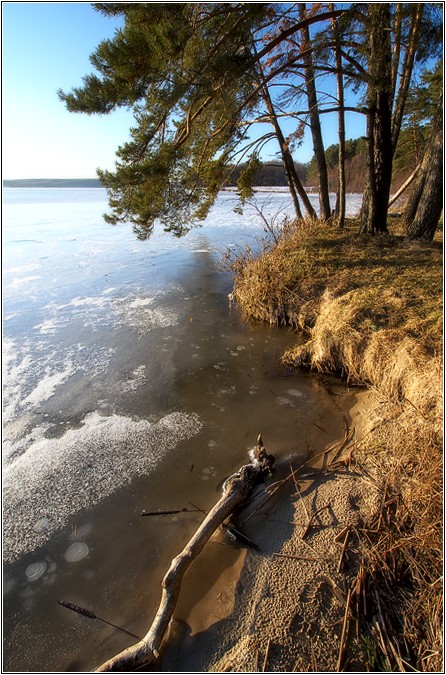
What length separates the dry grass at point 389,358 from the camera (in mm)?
2072

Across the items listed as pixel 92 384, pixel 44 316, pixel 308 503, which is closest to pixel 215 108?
pixel 92 384

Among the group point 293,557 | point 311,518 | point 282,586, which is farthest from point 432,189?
point 282,586

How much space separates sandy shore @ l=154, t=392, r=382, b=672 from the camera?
6.66 feet

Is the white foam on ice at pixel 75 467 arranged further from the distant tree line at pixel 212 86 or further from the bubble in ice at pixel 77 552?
the distant tree line at pixel 212 86

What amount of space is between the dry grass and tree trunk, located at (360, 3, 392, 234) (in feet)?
2.23

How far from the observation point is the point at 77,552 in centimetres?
283

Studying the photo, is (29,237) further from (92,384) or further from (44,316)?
(92,384)

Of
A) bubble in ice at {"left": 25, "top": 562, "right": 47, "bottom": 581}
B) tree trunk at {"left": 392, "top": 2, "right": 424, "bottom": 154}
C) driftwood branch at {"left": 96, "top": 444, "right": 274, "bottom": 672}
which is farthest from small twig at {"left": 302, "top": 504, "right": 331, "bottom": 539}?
tree trunk at {"left": 392, "top": 2, "right": 424, "bottom": 154}

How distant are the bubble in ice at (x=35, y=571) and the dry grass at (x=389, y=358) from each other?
2.42m

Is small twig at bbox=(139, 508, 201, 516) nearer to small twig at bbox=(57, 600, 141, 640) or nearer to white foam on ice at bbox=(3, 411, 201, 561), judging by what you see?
white foam on ice at bbox=(3, 411, 201, 561)

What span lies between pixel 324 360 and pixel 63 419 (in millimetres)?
3653

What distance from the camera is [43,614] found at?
7.98 ft

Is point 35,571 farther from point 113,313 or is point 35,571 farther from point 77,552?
point 113,313

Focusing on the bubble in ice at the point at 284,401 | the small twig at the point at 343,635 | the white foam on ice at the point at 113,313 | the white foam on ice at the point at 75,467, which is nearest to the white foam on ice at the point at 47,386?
the white foam on ice at the point at 75,467
